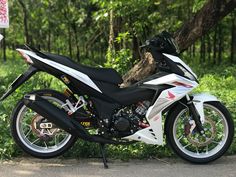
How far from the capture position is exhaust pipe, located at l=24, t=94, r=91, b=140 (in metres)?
4.75

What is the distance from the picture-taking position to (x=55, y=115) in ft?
15.6

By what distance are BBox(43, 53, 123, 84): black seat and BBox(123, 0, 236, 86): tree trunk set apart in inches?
87.1

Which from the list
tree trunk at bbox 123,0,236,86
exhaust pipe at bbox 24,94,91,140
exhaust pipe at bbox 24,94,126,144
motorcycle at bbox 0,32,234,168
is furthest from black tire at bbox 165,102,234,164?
tree trunk at bbox 123,0,236,86

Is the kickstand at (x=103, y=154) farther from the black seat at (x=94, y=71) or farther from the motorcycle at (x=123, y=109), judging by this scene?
the black seat at (x=94, y=71)

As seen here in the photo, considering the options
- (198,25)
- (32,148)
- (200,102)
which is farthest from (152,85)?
(198,25)

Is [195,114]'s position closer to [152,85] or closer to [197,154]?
[197,154]

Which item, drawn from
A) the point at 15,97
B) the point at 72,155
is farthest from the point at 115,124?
the point at 15,97

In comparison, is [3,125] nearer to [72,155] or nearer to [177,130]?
[72,155]

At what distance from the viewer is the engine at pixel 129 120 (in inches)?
187

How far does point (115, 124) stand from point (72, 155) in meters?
0.73

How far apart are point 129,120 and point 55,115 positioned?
0.83 m

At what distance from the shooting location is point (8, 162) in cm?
490

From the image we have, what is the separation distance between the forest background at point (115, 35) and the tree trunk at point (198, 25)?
0.59ft

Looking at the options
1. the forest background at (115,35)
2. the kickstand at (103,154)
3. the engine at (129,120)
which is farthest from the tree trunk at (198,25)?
the kickstand at (103,154)
